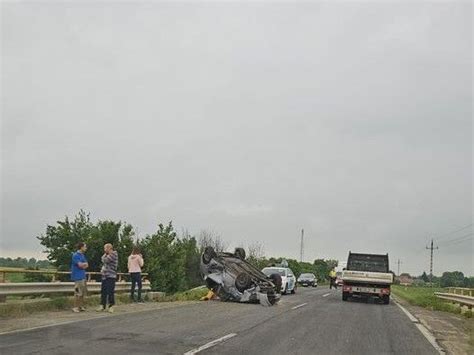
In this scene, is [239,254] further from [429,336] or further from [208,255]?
[429,336]

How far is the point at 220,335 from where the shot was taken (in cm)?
1185

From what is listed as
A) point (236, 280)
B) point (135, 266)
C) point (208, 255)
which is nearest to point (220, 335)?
point (135, 266)

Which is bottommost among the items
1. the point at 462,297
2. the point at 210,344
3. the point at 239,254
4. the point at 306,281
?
the point at 306,281

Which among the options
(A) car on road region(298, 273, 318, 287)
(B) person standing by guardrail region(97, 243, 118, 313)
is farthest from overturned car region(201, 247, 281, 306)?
(A) car on road region(298, 273, 318, 287)

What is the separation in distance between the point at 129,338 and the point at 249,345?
Result: 88.3 inches

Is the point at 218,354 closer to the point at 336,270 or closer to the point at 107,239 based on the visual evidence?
the point at 107,239

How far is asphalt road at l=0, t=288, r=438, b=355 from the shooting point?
388 inches

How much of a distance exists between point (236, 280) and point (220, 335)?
1087 cm

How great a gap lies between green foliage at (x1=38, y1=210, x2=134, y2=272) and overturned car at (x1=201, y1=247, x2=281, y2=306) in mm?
9155

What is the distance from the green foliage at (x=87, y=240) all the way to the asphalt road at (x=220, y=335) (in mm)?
16304

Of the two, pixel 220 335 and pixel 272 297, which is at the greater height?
pixel 272 297

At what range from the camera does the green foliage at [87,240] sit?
32.8 metres

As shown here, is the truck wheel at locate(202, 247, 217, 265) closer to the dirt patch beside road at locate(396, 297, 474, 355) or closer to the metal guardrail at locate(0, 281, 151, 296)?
the metal guardrail at locate(0, 281, 151, 296)

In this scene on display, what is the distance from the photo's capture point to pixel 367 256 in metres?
29.6
